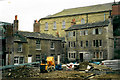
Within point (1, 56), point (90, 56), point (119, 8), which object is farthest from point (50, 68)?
point (119, 8)

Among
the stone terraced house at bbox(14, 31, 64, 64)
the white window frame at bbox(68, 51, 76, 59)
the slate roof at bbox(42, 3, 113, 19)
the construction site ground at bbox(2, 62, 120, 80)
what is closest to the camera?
the construction site ground at bbox(2, 62, 120, 80)

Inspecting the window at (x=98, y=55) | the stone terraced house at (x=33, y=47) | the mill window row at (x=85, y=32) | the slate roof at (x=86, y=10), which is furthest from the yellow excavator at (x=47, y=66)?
the slate roof at (x=86, y=10)

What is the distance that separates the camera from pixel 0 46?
29.0 metres

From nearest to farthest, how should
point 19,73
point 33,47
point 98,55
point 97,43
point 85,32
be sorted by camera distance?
point 19,73 < point 33,47 < point 98,55 < point 97,43 < point 85,32

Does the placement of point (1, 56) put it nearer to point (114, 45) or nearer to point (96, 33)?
point (96, 33)

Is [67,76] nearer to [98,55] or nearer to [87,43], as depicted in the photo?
[98,55]

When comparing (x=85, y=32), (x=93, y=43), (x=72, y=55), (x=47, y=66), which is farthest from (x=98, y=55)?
(x=47, y=66)

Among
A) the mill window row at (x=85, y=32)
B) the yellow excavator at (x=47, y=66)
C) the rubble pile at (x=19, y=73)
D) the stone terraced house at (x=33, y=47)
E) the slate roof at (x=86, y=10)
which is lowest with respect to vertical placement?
the rubble pile at (x=19, y=73)

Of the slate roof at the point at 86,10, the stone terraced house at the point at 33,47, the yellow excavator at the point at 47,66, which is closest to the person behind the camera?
the yellow excavator at the point at 47,66

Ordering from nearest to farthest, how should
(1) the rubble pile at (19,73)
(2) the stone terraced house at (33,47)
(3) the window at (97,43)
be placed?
1. (1) the rubble pile at (19,73)
2. (2) the stone terraced house at (33,47)
3. (3) the window at (97,43)

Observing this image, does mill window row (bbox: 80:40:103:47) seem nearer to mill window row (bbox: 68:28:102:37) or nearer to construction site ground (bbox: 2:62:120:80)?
mill window row (bbox: 68:28:102:37)

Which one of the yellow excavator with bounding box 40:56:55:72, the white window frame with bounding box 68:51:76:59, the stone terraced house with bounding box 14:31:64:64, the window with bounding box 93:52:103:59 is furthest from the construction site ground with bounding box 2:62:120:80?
the white window frame with bounding box 68:51:76:59

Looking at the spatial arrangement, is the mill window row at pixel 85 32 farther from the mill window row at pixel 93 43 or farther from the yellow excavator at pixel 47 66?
the yellow excavator at pixel 47 66

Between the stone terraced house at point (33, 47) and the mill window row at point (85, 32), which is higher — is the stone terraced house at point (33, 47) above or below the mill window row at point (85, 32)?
below
